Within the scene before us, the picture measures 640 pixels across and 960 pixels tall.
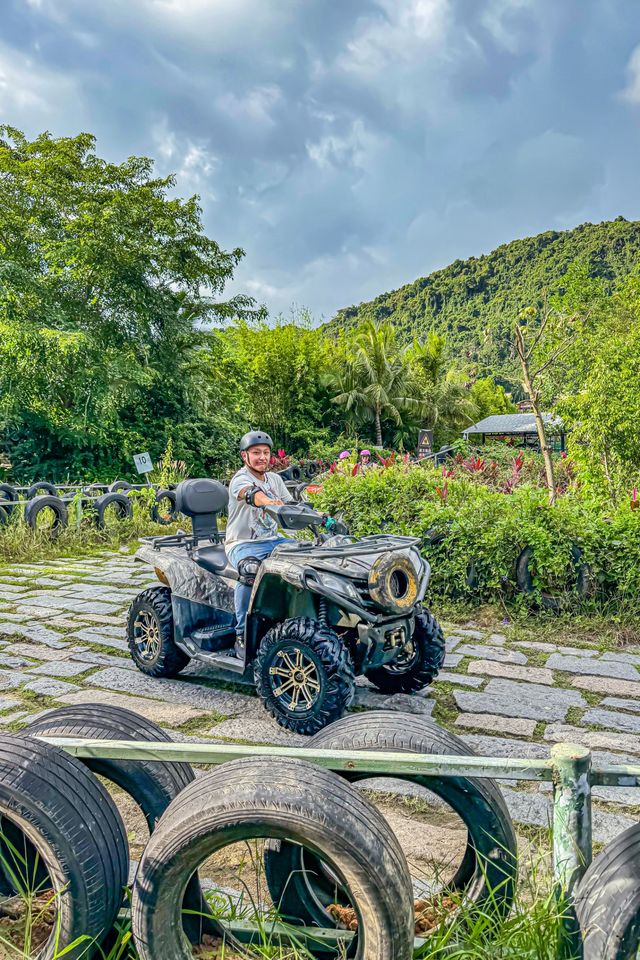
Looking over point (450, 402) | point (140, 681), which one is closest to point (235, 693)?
point (140, 681)

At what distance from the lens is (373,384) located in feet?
109

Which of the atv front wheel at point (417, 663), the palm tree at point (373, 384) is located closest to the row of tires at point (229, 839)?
the atv front wheel at point (417, 663)

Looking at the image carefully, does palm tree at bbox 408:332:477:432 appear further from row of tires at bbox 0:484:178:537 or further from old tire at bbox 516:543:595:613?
old tire at bbox 516:543:595:613

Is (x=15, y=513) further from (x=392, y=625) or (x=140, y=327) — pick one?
(x=140, y=327)

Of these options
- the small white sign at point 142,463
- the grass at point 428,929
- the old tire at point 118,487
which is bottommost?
the grass at point 428,929

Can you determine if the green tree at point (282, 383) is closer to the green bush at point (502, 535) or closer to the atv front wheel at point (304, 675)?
the green bush at point (502, 535)

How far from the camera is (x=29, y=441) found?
19.4 m

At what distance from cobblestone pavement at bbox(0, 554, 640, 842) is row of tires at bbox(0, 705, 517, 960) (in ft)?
3.36

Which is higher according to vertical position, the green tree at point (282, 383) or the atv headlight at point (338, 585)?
the green tree at point (282, 383)

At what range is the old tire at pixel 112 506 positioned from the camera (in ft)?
34.3

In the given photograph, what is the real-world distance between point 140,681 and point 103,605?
2197 millimetres

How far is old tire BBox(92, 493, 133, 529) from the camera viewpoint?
1047 centimetres

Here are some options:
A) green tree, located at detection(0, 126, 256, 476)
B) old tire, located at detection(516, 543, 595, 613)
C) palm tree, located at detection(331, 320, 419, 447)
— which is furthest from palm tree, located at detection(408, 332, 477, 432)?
old tire, located at detection(516, 543, 595, 613)

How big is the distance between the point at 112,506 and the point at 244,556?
24.1 ft
